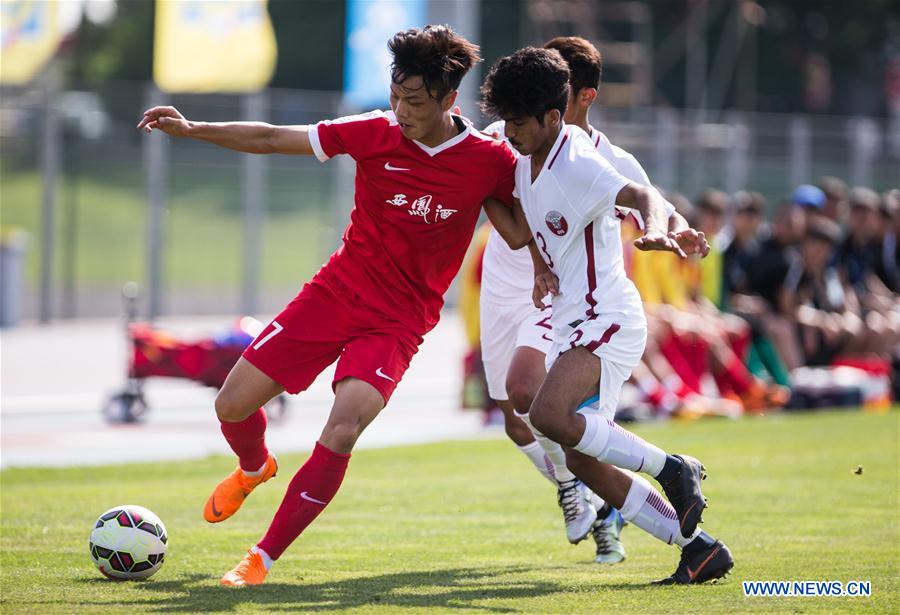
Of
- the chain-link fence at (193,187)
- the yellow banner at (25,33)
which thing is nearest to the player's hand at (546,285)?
the yellow banner at (25,33)

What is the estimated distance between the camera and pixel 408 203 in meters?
6.31

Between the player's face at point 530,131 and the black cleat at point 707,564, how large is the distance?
183 centimetres

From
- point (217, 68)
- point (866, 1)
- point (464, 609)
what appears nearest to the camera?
point (464, 609)

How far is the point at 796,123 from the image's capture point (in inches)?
1038

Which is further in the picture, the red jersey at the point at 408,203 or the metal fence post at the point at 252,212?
the metal fence post at the point at 252,212

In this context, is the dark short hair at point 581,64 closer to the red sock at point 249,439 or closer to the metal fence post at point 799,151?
the red sock at point 249,439

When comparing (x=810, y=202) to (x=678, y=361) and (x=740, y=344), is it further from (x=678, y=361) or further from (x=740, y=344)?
(x=678, y=361)

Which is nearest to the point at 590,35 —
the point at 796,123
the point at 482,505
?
the point at 796,123

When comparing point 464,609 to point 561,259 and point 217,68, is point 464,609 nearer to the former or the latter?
point 561,259

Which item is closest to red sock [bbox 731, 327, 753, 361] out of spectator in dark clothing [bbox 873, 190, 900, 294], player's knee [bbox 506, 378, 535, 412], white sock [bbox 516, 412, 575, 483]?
spectator in dark clothing [bbox 873, 190, 900, 294]

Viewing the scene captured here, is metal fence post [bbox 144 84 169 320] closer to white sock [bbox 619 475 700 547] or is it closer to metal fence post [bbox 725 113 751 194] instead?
metal fence post [bbox 725 113 751 194]

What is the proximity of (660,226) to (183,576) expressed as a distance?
2.57m

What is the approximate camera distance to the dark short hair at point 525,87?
597cm

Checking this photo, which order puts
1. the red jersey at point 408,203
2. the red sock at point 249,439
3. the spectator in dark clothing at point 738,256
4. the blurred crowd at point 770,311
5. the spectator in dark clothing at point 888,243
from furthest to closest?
the spectator in dark clothing at point 888,243 < the spectator in dark clothing at point 738,256 < the blurred crowd at point 770,311 < the red sock at point 249,439 < the red jersey at point 408,203
